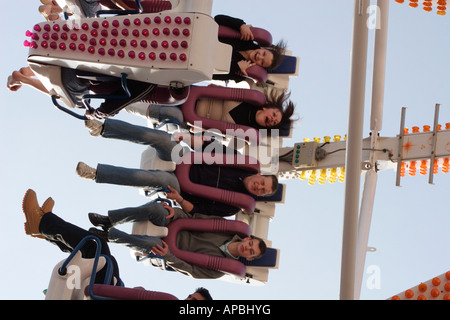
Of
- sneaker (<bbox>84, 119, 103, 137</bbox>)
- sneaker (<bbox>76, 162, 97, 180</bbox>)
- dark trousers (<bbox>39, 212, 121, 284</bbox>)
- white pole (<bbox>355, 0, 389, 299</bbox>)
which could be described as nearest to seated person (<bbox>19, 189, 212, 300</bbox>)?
dark trousers (<bbox>39, 212, 121, 284</bbox>)

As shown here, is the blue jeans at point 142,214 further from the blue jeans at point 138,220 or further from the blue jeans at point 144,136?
the blue jeans at point 144,136

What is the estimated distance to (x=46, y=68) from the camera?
5.95 m

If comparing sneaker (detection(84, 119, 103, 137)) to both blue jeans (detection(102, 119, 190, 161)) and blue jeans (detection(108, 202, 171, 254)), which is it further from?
blue jeans (detection(108, 202, 171, 254))

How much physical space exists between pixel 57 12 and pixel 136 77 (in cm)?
104

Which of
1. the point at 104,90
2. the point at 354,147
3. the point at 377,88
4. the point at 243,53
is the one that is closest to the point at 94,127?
the point at 104,90

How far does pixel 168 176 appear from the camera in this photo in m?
6.51

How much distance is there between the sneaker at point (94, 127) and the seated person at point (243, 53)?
1139 mm

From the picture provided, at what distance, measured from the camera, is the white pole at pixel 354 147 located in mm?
4180

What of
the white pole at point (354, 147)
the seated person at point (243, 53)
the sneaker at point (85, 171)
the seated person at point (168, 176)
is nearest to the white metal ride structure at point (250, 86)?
the white pole at point (354, 147)

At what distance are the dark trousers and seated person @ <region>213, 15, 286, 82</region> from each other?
6.33 ft

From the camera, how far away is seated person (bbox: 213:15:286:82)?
22.6ft

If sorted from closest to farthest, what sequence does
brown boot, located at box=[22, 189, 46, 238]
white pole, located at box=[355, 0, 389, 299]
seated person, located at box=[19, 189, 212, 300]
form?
seated person, located at box=[19, 189, 212, 300]
brown boot, located at box=[22, 189, 46, 238]
white pole, located at box=[355, 0, 389, 299]

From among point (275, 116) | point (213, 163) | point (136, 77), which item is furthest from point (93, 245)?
point (275, 116)
